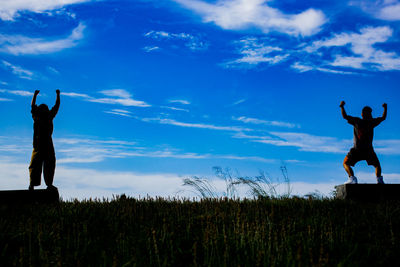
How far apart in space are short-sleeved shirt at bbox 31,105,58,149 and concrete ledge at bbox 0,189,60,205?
49.5 inches

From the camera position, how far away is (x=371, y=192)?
35.3 feet

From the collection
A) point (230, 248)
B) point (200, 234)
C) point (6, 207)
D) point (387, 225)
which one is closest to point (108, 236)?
point (200, 234)

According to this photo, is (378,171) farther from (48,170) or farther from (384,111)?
(48,170)

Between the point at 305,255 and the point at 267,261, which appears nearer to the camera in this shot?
the point at 267,261

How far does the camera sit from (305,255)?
205 inches

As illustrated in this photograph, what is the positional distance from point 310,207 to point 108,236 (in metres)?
4.49

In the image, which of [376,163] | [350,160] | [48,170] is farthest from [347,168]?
[48,170]

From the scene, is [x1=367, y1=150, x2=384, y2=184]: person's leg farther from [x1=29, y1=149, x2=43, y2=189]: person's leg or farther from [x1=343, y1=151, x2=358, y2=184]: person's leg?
[x1=29, y1=149, x2=43, y2=189]: person's leg

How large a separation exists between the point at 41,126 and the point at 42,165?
1082mm

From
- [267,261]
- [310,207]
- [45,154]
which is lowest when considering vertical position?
[267,261]

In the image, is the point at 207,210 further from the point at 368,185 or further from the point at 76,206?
the point at 368,185

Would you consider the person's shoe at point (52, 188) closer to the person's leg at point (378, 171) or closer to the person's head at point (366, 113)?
the person's head at point (366, 113)

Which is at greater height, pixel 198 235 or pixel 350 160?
pixel 350 160

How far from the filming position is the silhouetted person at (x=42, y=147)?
10.9 m
